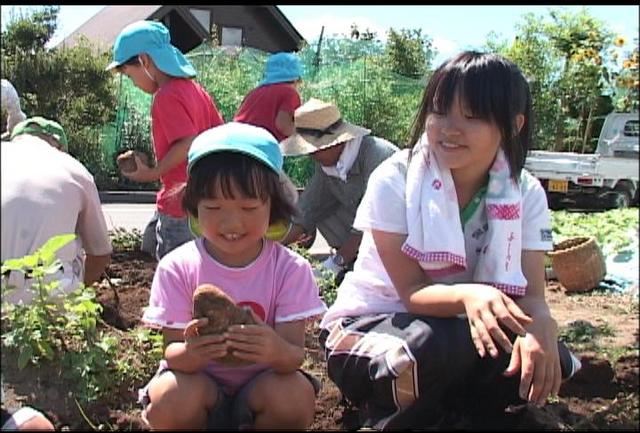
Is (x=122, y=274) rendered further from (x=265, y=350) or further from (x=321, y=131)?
(x=265, y=350)

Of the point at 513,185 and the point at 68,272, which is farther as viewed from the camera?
the point at 68,272

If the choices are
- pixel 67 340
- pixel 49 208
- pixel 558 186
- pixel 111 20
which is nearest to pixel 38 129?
pixel 49 208

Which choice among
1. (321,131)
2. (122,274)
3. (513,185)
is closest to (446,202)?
(513,185)

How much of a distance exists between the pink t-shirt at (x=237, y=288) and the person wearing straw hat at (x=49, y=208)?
0.34 metres

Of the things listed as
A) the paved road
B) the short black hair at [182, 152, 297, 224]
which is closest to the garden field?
the short black hair at [182, 152, 297, 224]

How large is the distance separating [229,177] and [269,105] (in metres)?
3.34

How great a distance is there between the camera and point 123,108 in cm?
910

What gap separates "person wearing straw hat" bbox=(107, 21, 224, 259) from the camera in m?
3.70

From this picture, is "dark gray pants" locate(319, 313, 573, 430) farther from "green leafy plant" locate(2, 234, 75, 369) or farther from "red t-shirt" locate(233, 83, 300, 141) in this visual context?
"red t-shirt" locate(233, 83, 300, 141)

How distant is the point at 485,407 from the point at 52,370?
3.81 ft

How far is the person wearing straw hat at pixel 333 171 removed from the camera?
162 inches

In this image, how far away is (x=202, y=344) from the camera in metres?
1.90

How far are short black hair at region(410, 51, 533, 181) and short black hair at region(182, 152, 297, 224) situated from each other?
1.45ft

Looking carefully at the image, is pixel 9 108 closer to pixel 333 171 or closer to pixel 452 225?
pixel 452 225
